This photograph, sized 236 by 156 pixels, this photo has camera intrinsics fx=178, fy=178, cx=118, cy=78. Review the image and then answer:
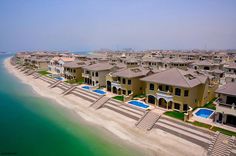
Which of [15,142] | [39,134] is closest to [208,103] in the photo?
[39,134]

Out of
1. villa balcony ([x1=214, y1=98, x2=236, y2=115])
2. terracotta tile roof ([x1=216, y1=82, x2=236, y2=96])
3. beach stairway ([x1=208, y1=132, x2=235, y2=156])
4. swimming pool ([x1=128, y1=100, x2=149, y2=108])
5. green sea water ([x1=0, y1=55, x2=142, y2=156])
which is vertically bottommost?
green sea water ([x1=0, y1=55, x2=142, y2=156])

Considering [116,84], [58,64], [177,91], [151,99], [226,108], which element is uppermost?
[58,64]

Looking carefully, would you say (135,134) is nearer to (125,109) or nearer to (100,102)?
(125,109)

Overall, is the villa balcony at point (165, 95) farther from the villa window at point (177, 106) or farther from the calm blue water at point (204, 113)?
the calm blue water at point (204, 113)

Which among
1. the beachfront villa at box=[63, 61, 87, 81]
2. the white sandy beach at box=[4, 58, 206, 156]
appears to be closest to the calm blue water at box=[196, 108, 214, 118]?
the white sandy beach at box=[4, 58, 206, 156]

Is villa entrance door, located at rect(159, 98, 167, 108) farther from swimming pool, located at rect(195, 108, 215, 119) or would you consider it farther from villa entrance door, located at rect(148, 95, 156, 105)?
swimming pool, located at rect(195, 108, 215, 119)

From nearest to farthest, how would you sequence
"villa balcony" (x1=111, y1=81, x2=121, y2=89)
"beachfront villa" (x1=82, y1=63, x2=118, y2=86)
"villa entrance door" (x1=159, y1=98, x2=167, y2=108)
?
1. "villa entrance door" (x1=159, y1=98, x2=167, y2=108)
2. "villa balcony" (x1=111, y1=81, x2=121, y2=89)
3. "beachfront villa" (x1=82, y1=63, x2=118, y2=86)

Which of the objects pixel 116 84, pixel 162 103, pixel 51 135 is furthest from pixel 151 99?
pixel 51 135

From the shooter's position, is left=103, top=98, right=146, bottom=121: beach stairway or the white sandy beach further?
left=103, top=98, right=146, bottom=121: beach stairway
